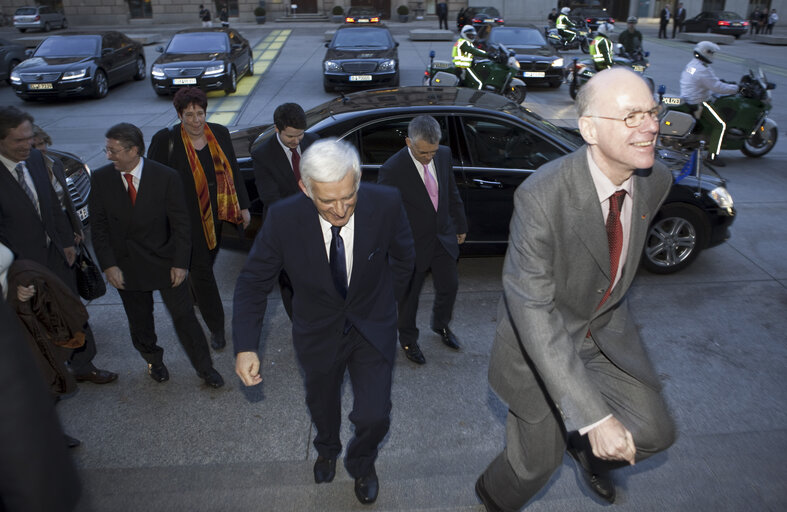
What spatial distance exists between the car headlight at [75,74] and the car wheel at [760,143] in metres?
14.4

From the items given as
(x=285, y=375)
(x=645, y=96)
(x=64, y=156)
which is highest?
(x=645, y=96)

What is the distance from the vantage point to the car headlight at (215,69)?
1530 cm

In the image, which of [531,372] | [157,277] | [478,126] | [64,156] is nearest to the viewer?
[531,372]

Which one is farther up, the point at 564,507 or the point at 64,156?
the point at 64,156

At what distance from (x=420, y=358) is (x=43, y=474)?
3.18m

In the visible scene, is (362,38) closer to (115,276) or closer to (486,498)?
(115,276)

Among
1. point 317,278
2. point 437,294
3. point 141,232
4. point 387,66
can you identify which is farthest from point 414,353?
point 387,66

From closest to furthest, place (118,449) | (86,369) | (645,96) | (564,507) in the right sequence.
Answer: (645,96), (564,507), (118,449), (86,369)

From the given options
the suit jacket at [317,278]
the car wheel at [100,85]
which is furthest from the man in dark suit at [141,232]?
the car wheel at [100,85]

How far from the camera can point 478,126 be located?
5.72 metres

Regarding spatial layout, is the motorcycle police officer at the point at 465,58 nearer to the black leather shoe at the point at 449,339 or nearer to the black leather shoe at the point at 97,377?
the black leather shoe at the point at 449,339

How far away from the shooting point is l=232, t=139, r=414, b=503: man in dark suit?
2.68 m

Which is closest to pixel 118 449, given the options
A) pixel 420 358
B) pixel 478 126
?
pixel 420 358

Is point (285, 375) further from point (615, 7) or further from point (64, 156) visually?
point (615, 7)
